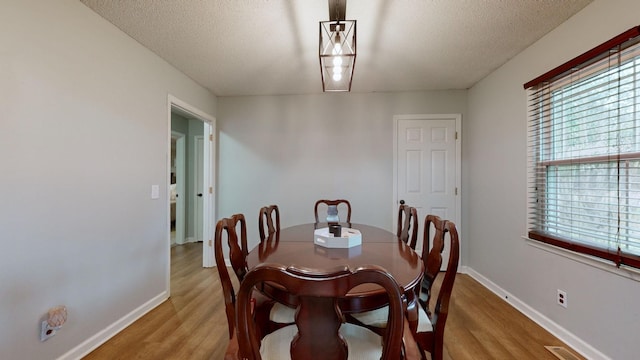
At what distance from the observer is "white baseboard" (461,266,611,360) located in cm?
172

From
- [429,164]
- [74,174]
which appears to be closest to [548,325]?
[429,164]

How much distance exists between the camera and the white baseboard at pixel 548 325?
1.72 metres

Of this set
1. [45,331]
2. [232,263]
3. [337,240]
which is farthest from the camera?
[337,240]

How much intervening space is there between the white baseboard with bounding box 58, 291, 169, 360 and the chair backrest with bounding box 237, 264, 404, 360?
178cm

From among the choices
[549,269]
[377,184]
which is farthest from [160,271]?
[549,269]

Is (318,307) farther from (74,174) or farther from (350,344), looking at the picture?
(74,174)

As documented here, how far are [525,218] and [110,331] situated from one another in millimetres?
3579

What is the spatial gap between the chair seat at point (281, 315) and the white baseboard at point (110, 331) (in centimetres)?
143

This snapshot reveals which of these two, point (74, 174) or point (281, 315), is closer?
point (281, 315)

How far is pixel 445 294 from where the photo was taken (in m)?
1.25

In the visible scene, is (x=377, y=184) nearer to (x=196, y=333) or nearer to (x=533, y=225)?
(x=533, y=225)

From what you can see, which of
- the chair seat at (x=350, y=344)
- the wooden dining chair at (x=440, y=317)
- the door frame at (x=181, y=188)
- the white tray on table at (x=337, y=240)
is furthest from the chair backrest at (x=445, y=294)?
the door frame at (x=181, y=188)

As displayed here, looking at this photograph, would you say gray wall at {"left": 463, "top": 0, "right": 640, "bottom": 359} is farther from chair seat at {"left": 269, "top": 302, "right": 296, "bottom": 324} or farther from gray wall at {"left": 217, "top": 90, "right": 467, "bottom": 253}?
chair seat at {"left": 269, "top": 302, "right": 296, "bottom": 324}

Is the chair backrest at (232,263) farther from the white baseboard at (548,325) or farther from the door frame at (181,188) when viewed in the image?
the door frame at (181,188)
